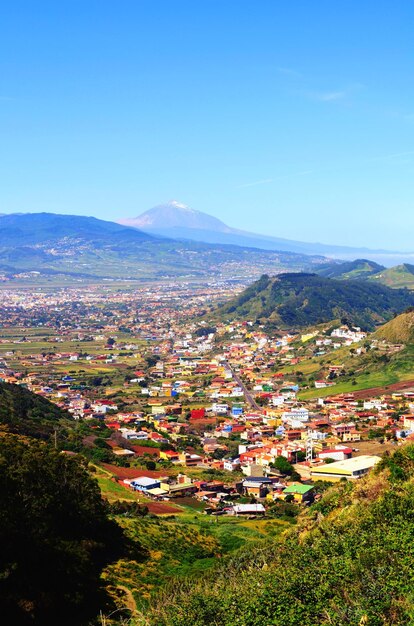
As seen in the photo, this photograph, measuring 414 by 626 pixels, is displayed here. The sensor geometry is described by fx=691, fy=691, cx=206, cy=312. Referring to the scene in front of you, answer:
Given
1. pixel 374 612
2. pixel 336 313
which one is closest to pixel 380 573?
pixel 374 612

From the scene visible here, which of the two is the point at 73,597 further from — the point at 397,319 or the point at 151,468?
the point at 397,319

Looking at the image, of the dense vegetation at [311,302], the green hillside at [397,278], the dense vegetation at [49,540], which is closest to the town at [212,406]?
the dense vegetation at [311,302]

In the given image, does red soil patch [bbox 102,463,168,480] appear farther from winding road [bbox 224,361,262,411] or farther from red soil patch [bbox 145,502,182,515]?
winding road [bbox 224,361,262,411]

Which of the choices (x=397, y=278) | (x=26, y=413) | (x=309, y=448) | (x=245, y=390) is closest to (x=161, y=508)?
(x=309, y=448)

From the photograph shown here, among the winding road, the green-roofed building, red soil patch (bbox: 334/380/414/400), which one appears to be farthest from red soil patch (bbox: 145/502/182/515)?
red soil patch (bbox: 334/380/414/400)

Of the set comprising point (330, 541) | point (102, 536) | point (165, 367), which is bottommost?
point (165, 367)

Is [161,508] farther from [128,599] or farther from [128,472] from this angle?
[128,599]

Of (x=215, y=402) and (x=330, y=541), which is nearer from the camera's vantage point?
(x=330, y=541)
